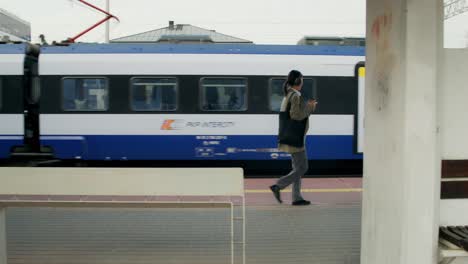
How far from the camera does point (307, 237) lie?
4.73m

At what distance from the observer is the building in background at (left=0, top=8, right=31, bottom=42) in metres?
16.6

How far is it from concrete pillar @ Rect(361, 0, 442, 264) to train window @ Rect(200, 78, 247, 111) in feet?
21.0

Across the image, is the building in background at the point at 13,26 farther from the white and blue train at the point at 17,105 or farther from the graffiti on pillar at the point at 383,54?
the graffiti on pillar at the point at 383,54

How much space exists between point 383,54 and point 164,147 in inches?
271

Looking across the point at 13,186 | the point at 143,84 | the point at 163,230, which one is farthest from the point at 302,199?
the point at 143,84

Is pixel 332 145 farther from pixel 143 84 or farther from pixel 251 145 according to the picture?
pixel 143 84

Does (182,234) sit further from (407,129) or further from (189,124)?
(189,124)

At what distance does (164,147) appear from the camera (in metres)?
9.38

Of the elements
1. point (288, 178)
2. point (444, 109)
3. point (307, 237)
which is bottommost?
point (307, 237)

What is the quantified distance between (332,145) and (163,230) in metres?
5.39

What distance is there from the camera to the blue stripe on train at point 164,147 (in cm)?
932

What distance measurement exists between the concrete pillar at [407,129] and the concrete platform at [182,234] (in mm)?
1302

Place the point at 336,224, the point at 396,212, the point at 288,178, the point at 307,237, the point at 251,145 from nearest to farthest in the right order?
the point at 396,212 < the point at 307,237 < the point at 336,224 < the point at 288,178 < the point at 251,145

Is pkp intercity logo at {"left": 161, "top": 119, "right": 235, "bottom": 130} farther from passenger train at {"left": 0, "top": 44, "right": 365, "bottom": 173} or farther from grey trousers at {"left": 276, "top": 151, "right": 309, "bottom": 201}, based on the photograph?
grey trousers at {"left": 276, "top": 151, "right": 309, "bottom": 201}
